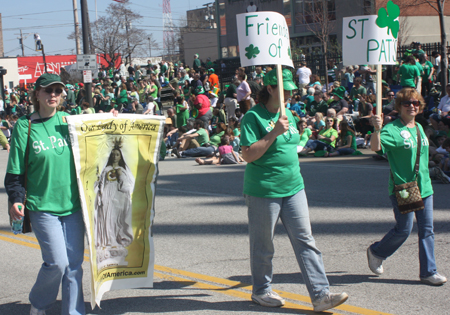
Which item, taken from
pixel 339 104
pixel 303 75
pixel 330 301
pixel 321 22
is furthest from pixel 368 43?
pixel 321 22

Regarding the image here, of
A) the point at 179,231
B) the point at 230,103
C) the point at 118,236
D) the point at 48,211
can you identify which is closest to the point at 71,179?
the point at 48,211

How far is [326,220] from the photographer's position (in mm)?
7574

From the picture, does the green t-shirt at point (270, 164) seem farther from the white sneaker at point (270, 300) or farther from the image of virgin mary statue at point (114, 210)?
the image of virgin mary statue at point (114, 210)

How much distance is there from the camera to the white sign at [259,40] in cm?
427

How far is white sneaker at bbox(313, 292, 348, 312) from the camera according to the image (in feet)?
13.4

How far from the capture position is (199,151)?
1652 cm

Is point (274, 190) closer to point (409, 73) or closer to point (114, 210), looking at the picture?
point (114, 210)

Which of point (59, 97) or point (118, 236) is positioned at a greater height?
point (59, 97)

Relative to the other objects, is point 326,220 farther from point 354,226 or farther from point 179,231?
point 179,231

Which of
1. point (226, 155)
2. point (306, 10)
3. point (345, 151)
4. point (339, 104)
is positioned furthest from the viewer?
point (306, 10)

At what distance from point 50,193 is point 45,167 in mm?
185

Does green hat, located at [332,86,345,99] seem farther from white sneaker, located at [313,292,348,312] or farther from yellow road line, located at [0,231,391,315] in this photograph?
white sneaker, located at [313,292,348,312]

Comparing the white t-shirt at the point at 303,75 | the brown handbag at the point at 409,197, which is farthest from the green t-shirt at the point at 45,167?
the white t-shirt at the point at 303,75

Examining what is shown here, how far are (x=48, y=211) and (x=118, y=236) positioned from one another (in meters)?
0.59
